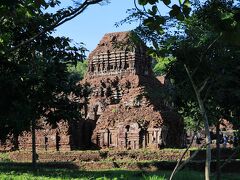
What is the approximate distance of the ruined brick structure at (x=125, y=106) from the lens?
970 inches

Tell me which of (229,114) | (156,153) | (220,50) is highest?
(220,50)

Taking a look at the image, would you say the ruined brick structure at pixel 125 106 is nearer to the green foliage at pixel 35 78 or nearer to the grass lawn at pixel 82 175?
Result: the green foliage at pixel 35 78

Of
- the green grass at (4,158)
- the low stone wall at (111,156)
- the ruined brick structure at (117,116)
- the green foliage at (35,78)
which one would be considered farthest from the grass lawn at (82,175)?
the green grass at (4,158)

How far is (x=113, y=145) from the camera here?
86.7 ft

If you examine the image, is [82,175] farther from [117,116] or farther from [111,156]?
[117,116]

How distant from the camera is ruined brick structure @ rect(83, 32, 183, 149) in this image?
2464 centimetres

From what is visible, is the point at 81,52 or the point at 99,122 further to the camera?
the point at 99,122

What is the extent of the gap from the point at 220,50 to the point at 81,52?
13.9 feet

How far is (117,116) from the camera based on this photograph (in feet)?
87.0

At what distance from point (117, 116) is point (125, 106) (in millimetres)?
723

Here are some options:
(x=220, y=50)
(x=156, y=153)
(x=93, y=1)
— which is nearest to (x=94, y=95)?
A: (x=156, y=153)

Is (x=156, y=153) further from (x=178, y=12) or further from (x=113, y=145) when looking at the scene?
(x=178, y=12)

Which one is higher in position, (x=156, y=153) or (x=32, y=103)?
(x=32, y=103)

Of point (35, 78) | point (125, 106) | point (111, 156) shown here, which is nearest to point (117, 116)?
point (125, 106)
